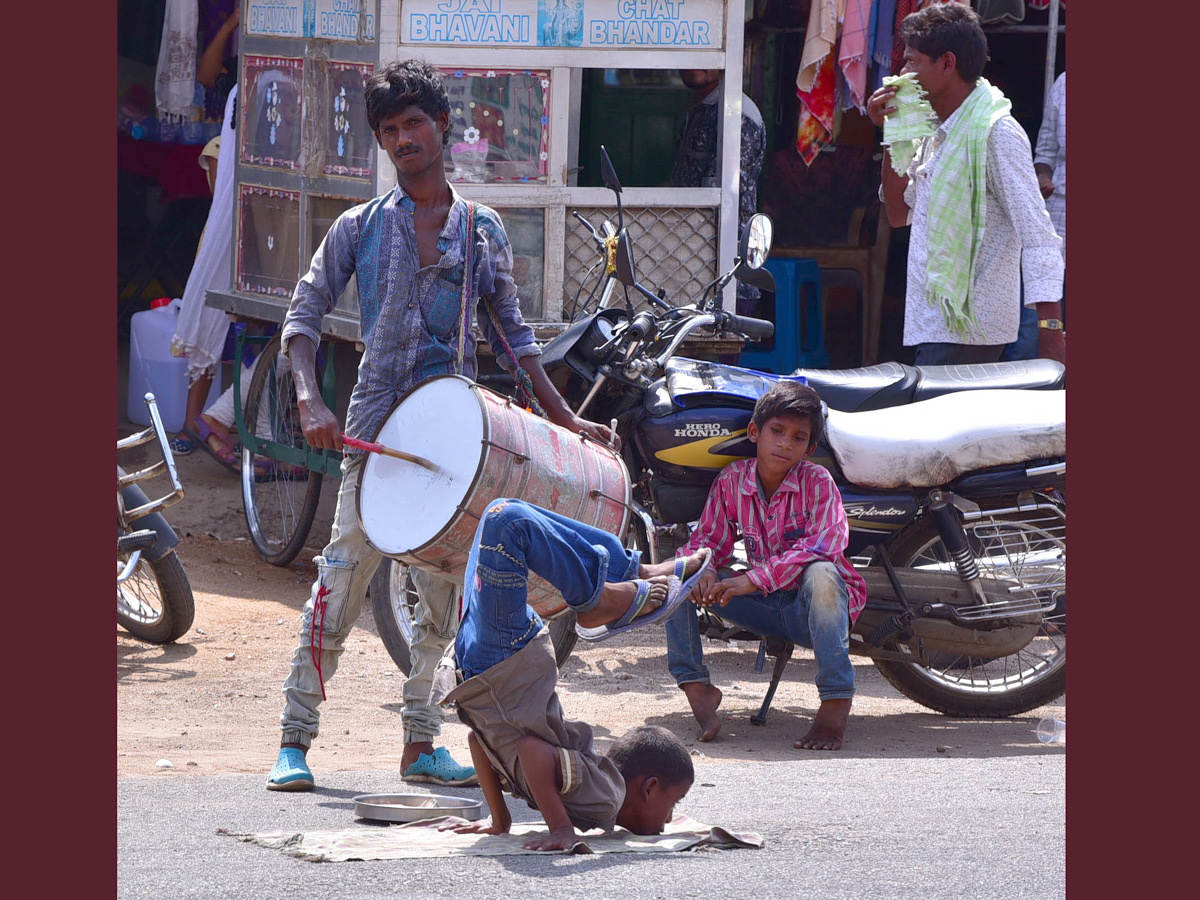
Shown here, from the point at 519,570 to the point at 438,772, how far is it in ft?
3.57

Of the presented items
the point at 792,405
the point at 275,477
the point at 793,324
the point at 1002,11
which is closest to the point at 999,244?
the point at 792,405

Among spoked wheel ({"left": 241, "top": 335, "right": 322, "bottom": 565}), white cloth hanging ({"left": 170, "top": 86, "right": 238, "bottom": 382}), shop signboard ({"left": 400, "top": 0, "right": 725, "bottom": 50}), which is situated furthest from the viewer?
white cloth hanging ({"left": 170, "top": 86, "right": 238, "bottom": 382})

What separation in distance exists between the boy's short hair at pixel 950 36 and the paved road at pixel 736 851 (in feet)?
8.28

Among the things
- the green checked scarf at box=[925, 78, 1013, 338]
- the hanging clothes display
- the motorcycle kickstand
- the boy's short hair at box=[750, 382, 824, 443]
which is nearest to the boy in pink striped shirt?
the boy's short hair at box=[750, 382, 824, 443]

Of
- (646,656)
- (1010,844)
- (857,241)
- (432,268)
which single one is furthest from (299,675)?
(857,241)

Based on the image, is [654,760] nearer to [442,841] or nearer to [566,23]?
[442,841]

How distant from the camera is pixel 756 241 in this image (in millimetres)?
5488

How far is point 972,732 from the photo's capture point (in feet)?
17.9

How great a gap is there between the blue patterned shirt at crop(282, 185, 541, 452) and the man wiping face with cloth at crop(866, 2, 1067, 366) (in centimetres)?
202

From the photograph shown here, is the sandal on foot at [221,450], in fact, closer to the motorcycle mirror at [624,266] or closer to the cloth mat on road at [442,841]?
the motorcycle mirror at [624,266]

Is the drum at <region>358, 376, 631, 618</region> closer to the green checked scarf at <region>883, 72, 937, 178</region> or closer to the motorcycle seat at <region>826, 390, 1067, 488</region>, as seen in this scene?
the motorcycle seat at <region>826, 390, 1067, 488</region>

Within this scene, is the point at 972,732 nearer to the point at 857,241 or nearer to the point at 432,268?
the point at 432,268

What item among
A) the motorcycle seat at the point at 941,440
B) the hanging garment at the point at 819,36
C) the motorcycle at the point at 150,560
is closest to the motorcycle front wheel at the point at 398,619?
the motorcycle at the point at 150,560

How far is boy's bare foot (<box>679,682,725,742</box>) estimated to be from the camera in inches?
204
